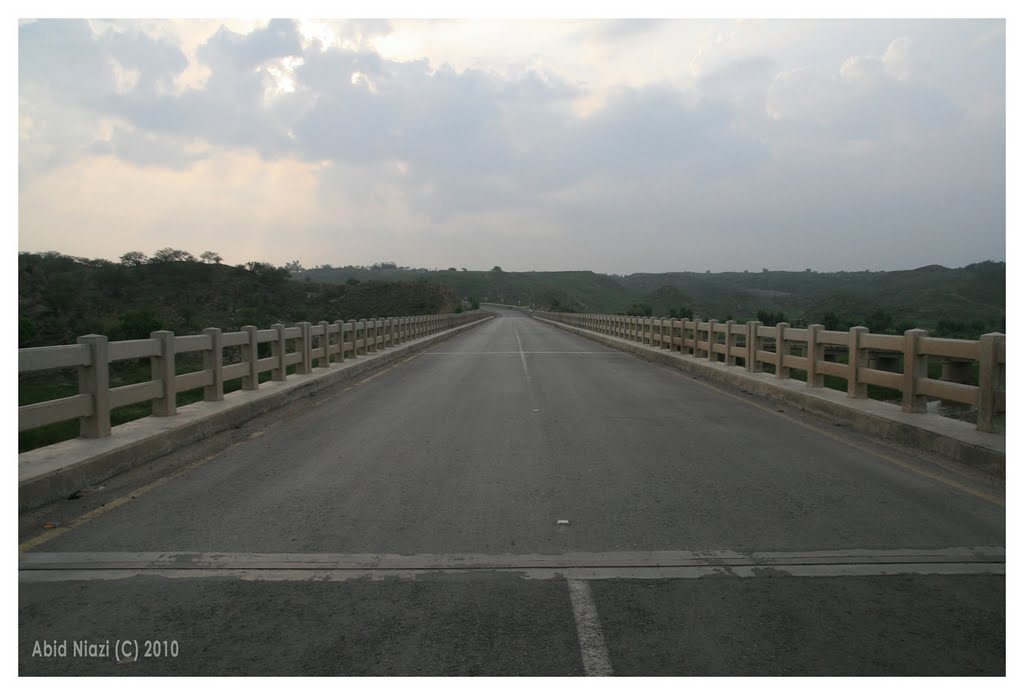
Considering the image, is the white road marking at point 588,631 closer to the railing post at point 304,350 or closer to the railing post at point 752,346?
the railing post at point 304,350

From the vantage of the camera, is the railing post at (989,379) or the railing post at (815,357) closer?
the railing post at (989,379)

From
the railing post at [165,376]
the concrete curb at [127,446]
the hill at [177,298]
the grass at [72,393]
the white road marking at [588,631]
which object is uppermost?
the hill at [177,298]

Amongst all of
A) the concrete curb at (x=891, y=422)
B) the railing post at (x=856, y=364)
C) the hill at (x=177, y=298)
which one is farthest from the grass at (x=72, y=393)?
the hill at (x=177, y=298)

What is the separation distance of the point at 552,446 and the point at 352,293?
10673cm

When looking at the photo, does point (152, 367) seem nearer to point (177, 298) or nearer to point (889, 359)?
point (889, 359)

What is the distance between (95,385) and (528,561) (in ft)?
19.2

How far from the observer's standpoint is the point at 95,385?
324 inches

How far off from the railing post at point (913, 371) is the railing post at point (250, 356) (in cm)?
1018

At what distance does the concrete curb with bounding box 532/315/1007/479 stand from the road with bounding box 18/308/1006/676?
0.34 meters

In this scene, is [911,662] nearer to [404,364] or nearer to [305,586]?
A: [305,586]

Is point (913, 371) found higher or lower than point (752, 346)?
lower

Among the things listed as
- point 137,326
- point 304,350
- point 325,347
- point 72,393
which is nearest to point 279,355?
point 304,350

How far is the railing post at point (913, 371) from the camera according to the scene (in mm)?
9945

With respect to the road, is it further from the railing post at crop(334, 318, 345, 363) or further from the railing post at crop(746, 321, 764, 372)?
the railing post at crop(334, 318, 345, 363)
